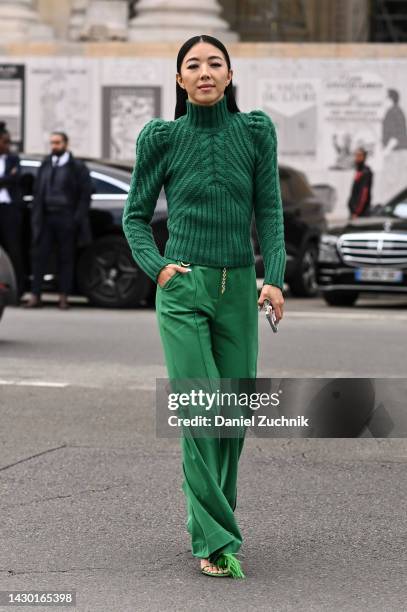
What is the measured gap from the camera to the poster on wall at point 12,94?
27.9 meters

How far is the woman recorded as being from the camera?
5.58m

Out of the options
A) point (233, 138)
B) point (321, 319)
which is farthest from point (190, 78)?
point (321, 319)

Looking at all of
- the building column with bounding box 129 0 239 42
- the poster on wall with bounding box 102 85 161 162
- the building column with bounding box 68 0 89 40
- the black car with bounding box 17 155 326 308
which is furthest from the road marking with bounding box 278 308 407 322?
the building column with bounding box 68 0 89 40

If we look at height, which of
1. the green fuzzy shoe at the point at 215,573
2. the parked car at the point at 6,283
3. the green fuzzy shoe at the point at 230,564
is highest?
the green fuzzy shoe at the point at 230,564

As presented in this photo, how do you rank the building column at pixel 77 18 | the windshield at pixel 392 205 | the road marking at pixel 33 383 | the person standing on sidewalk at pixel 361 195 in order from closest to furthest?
1. the road marking at pixel 33 383
2. the windshield at pixel 392 205
3. the person standing on sidewalk at pixel 361 195
4. the building column at pixel 77 18

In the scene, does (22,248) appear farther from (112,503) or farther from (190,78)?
(190,78)

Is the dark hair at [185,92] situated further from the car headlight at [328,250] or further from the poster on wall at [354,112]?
the poster on wall at [354,112]

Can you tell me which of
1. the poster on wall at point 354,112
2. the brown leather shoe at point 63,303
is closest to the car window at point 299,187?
the brown leather shoe at point 63,303

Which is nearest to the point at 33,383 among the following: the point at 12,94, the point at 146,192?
the point at 146,192

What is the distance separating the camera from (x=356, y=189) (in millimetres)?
23688

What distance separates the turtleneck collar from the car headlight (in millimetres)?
12936

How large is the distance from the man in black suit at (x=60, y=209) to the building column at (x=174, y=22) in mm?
12780

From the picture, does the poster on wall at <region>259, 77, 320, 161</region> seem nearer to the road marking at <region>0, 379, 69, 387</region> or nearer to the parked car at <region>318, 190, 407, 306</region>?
the parked car at <region>318, 190, 407, 306</region>

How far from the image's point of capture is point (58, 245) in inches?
692
